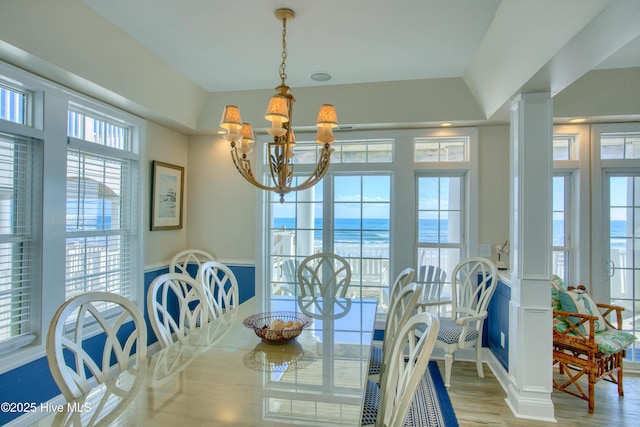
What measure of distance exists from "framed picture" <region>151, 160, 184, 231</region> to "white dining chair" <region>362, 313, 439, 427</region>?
2.85m

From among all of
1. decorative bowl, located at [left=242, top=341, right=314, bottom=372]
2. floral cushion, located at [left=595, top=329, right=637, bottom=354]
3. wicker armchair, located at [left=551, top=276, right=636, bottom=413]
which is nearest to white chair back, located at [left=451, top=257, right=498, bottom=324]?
wicker armchair, located at [left=551, top=276, right=636, bottom=413]

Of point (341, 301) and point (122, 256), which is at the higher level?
point (122, 256)

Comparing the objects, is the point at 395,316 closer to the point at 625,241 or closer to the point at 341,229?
the point at 341,229

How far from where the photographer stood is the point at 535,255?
2.55m

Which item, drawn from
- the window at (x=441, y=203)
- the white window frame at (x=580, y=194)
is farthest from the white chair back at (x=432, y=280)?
the white window frame at (x=580, y=194)

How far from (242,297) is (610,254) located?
155 inches

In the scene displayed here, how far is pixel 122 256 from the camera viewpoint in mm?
3217

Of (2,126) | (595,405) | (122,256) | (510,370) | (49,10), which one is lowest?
(595,405)

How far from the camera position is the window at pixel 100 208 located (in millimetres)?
2658

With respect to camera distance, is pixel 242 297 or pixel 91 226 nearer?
pixel 91 226

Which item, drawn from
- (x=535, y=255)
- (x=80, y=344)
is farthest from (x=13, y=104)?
(x=535, y=255)

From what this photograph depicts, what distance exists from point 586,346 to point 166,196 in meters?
4.13

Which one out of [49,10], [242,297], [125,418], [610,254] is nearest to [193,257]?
[242,297]

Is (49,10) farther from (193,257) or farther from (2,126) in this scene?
(193,257)
